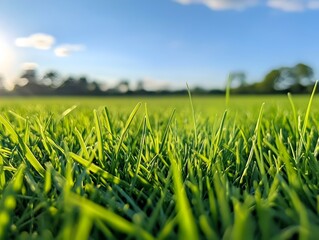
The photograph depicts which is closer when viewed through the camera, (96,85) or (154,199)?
(154,199)

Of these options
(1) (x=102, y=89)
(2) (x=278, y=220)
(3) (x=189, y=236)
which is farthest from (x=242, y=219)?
(1) (x=102, y=89)

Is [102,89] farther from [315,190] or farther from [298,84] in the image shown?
[315,190]

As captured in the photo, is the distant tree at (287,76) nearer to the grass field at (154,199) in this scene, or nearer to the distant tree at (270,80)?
the distant tree at (270,80)

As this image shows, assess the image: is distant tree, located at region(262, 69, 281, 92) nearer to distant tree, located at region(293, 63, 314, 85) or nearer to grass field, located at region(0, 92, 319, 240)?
distant tree, located at region(293, 63, 314, 85)

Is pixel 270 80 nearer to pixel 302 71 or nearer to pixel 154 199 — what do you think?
pixel 302 71

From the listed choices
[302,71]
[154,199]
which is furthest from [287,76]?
[154,199]

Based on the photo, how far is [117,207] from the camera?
492 mm

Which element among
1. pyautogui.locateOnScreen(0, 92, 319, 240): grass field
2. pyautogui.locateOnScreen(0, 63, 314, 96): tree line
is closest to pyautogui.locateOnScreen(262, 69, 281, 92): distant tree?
pyautogui.locateOnScreen(0, 63, 314, 96): tree line

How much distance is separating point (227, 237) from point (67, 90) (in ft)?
174

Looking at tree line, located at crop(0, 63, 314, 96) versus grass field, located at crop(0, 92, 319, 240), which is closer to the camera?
grass field, located at crop(0, 92, 319, 240)

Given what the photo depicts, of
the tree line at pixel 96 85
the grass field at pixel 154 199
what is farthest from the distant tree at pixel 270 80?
the grass field at pixel 154 199

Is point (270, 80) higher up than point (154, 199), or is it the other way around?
point (270, 80)

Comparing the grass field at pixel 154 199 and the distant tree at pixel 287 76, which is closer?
the grass field at pixel 154 199

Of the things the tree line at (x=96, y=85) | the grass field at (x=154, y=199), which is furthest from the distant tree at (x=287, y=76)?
the grass field at (x=154, y=199)
